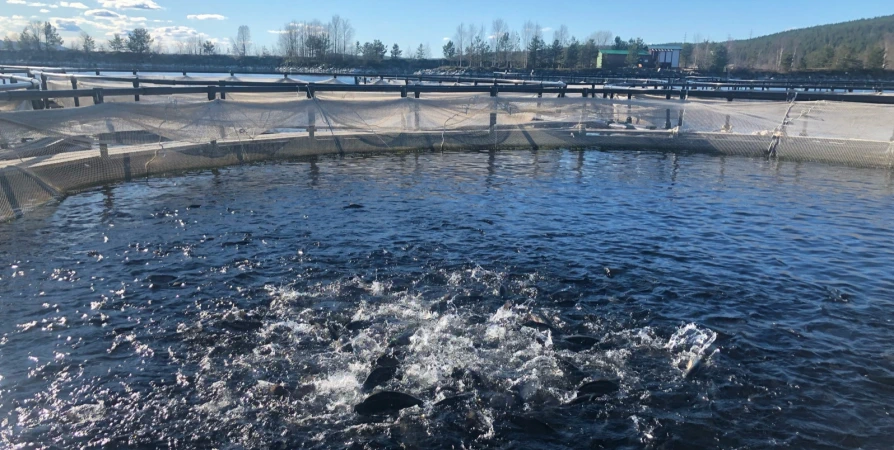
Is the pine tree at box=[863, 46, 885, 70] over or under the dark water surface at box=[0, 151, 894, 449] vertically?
over

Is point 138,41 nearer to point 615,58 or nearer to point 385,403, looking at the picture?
point 615,58

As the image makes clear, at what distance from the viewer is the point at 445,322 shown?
6.95 m

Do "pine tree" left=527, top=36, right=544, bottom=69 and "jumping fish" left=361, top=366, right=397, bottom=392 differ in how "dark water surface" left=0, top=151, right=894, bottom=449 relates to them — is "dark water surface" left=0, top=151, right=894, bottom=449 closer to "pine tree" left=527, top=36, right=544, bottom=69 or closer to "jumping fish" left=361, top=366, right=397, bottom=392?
"jumping fish" left=361, top=366, right=397, bottom=392

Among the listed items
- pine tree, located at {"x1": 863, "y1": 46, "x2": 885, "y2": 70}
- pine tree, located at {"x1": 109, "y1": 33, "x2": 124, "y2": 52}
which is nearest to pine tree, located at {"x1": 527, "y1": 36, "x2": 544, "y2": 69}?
pine tree, located at {"x1": 863, "y1": 46, "x2": 885, "y2": 70}

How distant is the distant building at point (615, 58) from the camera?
427 ft

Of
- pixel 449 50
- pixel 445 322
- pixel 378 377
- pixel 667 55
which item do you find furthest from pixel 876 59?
pixel 378 377

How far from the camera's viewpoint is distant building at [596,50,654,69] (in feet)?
427

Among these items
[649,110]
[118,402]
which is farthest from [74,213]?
[649,110]

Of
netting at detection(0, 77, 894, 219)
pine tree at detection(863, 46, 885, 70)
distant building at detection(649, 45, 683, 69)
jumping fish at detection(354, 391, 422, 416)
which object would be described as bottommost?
jumping fish at detection(354, 391, 422, 416)

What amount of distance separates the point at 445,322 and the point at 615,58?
138 metres

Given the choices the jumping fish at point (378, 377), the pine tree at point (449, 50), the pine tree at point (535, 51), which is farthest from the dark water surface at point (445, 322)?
the pine tree at point (449, 50)

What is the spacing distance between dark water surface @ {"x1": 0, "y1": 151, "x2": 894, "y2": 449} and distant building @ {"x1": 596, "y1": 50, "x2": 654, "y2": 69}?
414 feet

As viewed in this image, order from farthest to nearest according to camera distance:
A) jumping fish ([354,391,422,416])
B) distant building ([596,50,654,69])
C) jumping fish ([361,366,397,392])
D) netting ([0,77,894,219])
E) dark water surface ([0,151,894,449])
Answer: distant building ([596,50,654,69]), netting ([0,77,894,219]), jumping fish ([361,366,397,392]), jumping fish ([354,391,422,416]), dark water surface ([0,151,894,449])

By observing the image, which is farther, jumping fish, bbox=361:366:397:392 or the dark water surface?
jumping fish, bbox=361:366:397:392
